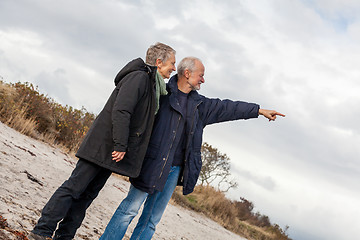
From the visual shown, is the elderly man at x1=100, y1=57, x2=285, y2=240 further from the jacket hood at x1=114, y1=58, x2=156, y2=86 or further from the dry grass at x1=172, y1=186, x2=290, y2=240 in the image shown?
the dry grass at x1=172, y1=186, x2=290, y2=240

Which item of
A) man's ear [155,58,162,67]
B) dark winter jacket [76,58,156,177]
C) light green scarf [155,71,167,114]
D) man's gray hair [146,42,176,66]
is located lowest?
dark winter jacket [76,58,156,177]

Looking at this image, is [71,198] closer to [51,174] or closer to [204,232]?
[51,174]

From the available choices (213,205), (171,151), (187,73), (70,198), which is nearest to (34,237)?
(70,198)

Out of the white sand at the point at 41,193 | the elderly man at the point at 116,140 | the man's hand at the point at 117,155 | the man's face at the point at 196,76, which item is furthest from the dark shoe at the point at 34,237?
the man's face at the point at 196,76

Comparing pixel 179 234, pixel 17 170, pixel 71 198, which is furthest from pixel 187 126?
pixel 179 234

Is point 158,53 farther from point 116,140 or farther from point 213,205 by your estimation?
point 213,205

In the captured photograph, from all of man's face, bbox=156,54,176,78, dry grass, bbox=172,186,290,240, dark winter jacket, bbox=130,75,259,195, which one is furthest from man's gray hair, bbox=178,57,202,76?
dry grass, bbox=172,186,290,240

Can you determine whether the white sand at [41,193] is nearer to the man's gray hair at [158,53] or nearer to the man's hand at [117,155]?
the man's hand at [117,155]

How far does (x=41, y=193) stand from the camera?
17.0 feet

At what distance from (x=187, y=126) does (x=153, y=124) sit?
377mm

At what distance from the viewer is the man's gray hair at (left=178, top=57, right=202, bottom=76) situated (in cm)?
396

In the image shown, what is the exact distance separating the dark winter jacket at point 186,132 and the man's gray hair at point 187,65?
100mm

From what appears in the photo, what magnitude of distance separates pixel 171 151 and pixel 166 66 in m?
0.81

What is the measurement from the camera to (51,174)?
670 centimetres
